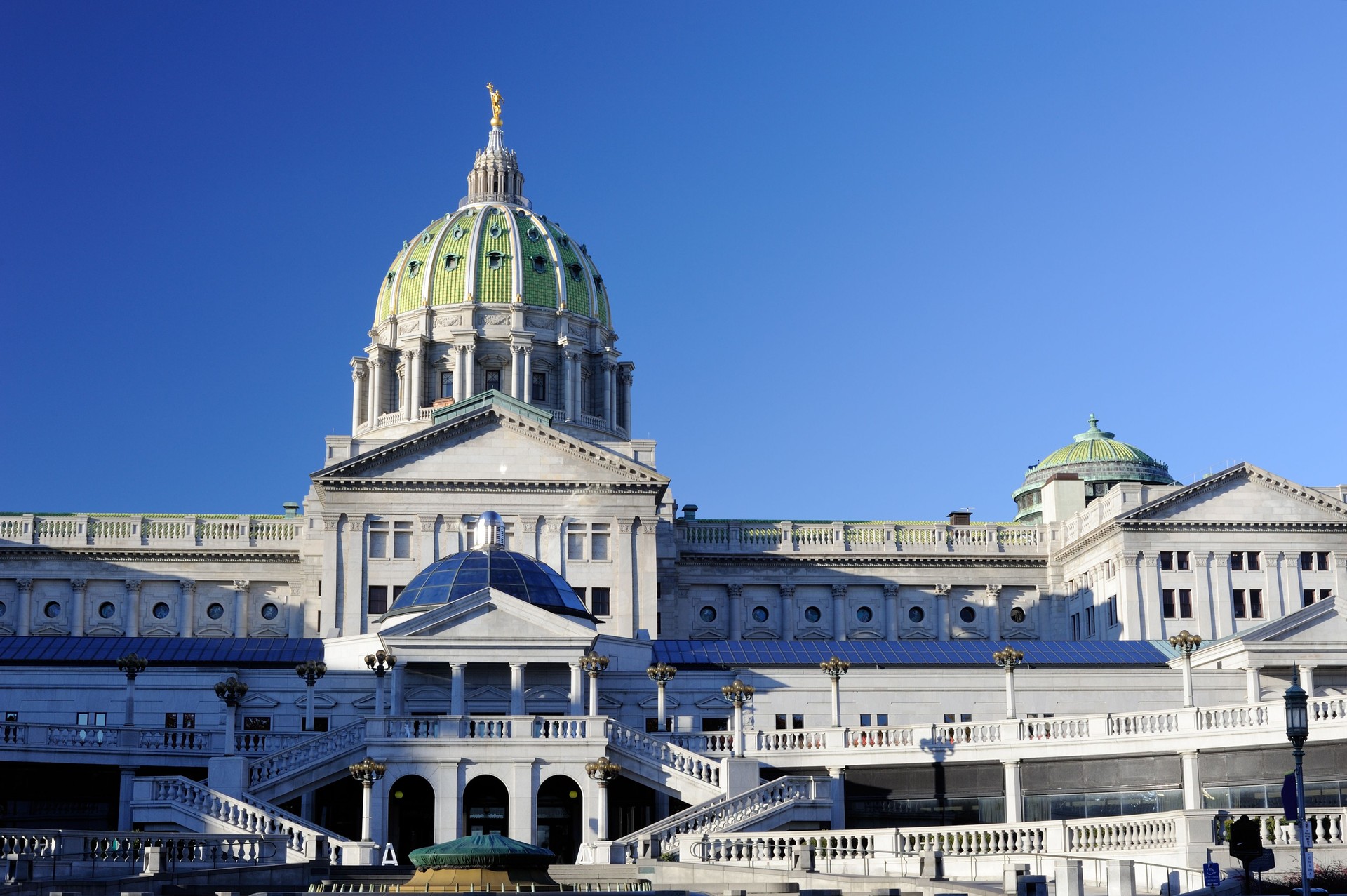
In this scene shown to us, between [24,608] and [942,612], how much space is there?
185 feet

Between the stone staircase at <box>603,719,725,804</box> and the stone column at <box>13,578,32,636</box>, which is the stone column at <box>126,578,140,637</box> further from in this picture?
the stone staircase at <box>603,719,725,804</box>

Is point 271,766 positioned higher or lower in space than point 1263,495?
lower

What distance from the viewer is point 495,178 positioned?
532 feet

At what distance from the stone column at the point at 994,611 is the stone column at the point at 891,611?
18.9 ft

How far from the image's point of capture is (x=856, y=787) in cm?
7212

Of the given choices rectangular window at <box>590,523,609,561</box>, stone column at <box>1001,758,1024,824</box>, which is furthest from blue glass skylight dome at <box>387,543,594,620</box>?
stone column at <box>1001,758,1024,824</box>

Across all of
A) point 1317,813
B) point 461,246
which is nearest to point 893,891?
point 1317,813

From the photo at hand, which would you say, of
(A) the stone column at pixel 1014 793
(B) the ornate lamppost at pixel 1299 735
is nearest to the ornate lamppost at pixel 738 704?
(A) the stone column at pixel 1014 793

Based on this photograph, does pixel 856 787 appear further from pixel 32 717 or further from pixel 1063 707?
pixel 32 717

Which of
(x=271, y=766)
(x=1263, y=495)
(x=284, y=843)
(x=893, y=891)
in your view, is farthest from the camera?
(x=1263, y=495)

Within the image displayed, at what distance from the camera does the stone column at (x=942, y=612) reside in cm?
12231

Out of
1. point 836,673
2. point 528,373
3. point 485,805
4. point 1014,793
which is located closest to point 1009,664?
point 1014,793

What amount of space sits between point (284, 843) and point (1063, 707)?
138ft

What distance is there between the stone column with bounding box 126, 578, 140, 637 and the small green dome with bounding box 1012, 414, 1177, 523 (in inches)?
2508
